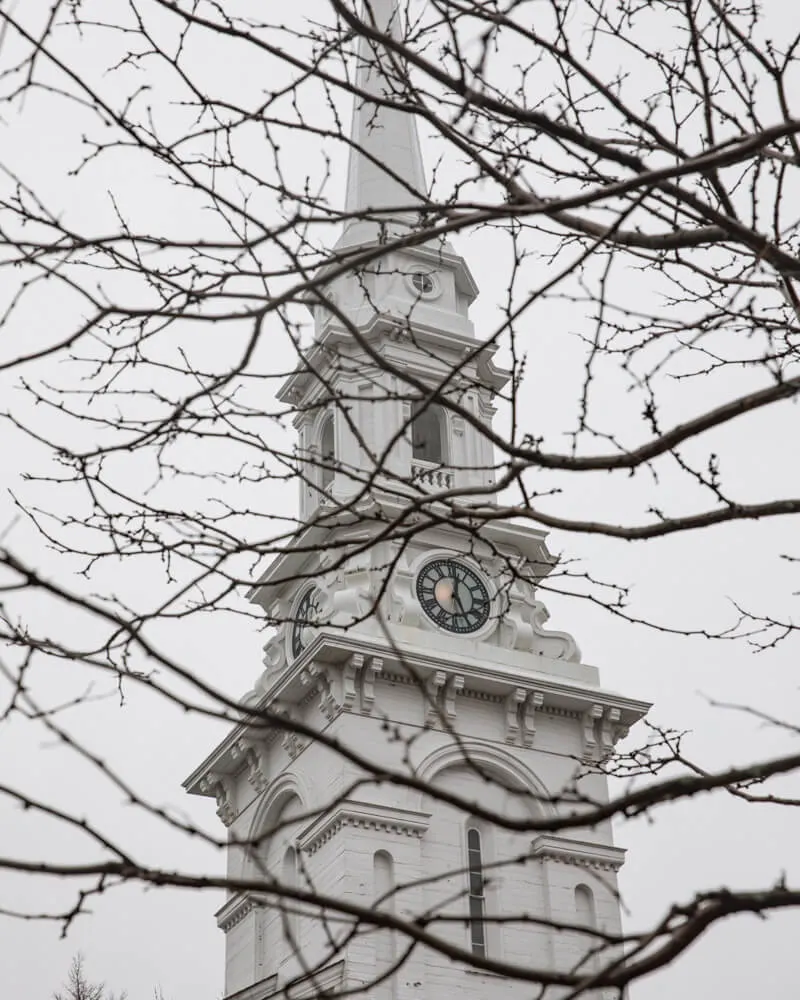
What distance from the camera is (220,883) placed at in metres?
5.54

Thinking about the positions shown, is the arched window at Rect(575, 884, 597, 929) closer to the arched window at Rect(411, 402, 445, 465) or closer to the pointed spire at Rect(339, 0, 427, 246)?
the arched window at Rect(411, 402, 445, 465)

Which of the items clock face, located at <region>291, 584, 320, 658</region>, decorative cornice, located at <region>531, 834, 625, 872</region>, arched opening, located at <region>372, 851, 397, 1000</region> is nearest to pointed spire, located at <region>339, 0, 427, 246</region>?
clock face, located at <region>291, 584, 320, 658</region>

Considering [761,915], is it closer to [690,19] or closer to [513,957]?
[690,19]

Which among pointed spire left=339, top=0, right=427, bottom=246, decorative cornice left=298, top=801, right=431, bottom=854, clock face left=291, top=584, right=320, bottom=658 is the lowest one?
decorative cornice left=298, top=801, right=431, bottom=854

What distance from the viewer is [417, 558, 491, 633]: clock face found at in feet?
114

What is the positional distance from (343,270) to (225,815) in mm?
30716

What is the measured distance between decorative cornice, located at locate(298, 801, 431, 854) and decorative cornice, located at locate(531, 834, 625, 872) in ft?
8.56

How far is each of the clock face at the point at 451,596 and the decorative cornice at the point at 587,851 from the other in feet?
16.1

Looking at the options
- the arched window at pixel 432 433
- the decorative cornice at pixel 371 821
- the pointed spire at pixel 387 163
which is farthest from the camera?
the pointed spire at pixel 387 163

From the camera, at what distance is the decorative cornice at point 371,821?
3053 cm

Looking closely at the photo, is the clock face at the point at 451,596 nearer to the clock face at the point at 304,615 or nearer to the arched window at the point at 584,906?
the clock face at the point at 304,615

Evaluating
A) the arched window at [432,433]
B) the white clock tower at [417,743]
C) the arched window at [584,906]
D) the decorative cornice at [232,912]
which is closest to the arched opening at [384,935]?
the white clock tower at [417,743]

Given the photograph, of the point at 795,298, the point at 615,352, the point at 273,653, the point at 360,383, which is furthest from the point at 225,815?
the point at 795,298

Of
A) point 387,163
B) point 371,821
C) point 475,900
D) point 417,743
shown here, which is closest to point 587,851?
point 475,900
